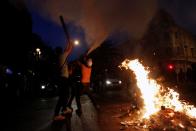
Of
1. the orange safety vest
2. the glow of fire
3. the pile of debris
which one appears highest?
the orange safety vest

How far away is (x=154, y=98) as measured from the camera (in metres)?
10.4

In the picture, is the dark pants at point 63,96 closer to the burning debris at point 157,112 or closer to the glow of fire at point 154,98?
the burning debris at point 157,112

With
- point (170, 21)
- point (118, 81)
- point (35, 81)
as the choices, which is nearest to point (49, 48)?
point (35, 81)

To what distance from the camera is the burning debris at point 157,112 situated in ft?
23.2

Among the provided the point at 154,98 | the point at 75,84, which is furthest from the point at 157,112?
the point at 75,84

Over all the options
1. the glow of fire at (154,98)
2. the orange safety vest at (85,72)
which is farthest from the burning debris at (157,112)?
the orange safety vest at (85,72)

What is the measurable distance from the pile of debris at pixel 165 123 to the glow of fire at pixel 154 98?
0.42 metres

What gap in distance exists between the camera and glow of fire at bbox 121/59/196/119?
889 cm

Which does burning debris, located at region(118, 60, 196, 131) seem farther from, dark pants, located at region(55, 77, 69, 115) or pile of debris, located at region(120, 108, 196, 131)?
dark pants, located at region(55, 77, 69, 115)

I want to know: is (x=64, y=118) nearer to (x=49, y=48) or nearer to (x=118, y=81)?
(x=118, y=81)

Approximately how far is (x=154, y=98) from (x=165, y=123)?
3206 mm

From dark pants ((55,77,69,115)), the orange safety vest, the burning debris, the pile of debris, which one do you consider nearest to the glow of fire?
the burning debris

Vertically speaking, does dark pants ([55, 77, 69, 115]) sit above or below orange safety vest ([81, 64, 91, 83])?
below

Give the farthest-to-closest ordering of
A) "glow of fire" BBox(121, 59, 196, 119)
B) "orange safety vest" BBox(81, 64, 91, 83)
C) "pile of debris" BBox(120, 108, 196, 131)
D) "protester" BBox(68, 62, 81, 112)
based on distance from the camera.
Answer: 1. "orange safety vest" BBox(81, 64, 91, 83)
2. "protester" BBox(68, 62, 81, 112)
3. "glow of fire" BBox(121, 59, 196, 119)
4. "pile of debris" BBox(120, 108, 196, 131)
